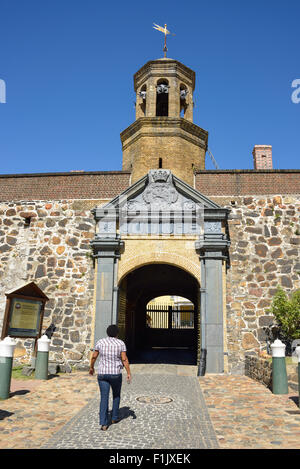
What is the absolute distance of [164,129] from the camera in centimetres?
1334

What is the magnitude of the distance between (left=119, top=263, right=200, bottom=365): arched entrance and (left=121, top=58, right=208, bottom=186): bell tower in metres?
4.02

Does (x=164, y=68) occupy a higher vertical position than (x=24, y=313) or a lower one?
higher

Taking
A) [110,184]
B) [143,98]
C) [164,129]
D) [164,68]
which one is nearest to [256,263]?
[110,184]

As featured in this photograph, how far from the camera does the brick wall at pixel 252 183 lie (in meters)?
12.3

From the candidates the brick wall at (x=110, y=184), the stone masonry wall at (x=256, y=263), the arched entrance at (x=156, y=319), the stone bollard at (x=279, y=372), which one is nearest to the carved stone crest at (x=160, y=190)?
the brick wall at (x=110, y=184)

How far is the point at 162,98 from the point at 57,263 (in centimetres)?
788

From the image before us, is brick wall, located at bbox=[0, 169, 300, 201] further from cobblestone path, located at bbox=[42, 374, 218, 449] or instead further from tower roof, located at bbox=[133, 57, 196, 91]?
cobblestone path, located at bbox=[42, 374, 218, 449]

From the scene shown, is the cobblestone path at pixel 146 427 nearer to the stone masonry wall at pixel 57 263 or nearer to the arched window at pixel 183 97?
the stone masonry wall at pixel 57 263

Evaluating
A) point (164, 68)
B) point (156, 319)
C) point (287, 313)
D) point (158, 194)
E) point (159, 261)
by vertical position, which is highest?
point (164, 68)

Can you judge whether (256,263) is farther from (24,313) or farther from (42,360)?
(24,313)

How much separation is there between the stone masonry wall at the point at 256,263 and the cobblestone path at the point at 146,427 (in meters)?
3.95

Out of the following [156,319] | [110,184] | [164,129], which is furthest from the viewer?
[156,319]
